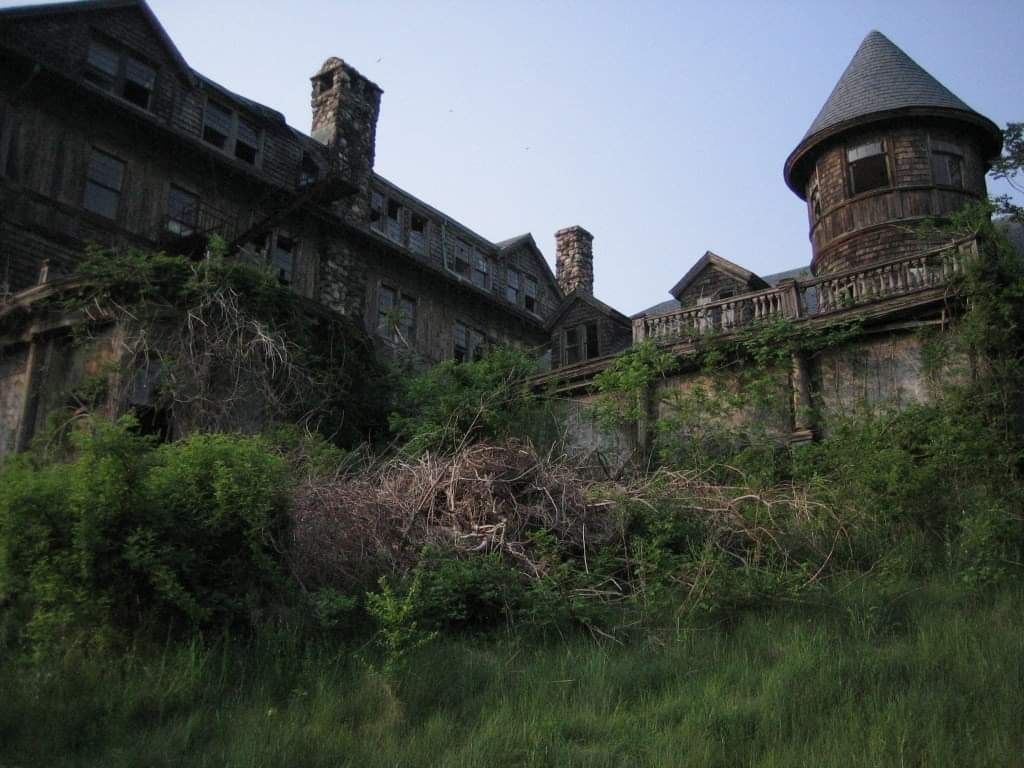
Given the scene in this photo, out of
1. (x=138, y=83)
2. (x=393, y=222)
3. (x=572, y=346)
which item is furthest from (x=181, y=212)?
(x=572, y=346)

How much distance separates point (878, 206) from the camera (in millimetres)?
19938

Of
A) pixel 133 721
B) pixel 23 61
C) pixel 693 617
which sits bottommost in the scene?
pixel 133 721

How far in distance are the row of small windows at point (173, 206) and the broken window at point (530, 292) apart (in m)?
8.92

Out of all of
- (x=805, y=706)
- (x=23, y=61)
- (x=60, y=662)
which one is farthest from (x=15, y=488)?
(x=23, y=61)

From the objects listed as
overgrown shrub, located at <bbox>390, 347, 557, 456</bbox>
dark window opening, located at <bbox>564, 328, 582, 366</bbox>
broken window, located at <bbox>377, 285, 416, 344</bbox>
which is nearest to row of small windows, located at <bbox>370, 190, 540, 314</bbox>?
broken window, located at <bbox>377, 285, 416, 344</bbox>

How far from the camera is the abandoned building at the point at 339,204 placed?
50.3ft

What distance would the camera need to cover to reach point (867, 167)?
67.2ft

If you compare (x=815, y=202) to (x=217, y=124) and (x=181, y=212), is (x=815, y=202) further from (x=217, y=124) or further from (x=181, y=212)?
(x=181, y=212)

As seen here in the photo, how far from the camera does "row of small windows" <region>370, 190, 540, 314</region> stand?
86.3 ft

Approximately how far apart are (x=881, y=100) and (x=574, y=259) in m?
13.0

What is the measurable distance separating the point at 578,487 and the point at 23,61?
1421 centimetres

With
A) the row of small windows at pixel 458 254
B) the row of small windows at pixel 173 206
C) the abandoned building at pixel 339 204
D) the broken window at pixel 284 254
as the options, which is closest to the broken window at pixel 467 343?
the abandoned building at pixel 339 204

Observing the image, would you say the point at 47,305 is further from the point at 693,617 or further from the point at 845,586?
the point at 845,586

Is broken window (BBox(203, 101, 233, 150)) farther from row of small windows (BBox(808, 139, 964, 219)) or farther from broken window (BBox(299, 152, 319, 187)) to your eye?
row of small windows (BBox(808, 139, 964, 219))
